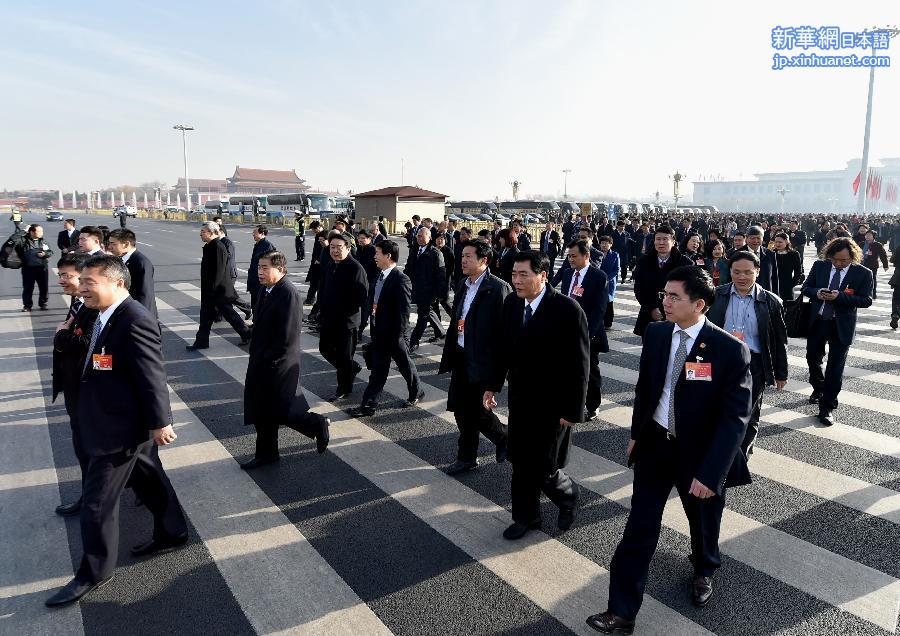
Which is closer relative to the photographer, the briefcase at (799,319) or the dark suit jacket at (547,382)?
the dark suit jacket at (547,382)

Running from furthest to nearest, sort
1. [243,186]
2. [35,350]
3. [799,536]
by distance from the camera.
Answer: [243,186]
[35,350]
[799,536]

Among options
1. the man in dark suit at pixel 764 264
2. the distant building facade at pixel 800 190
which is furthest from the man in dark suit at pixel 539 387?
the distant building facade at pixel 800 190

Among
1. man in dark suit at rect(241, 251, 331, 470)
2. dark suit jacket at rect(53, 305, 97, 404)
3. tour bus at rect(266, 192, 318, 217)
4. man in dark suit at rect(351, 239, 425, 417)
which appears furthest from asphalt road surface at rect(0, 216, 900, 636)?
tour bus at rect(266, 192, 318, 217)

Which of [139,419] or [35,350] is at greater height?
[139,419]

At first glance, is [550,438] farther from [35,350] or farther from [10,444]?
[35,350]

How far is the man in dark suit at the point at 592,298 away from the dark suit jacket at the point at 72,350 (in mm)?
4502

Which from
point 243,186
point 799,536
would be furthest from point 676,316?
point 243,186

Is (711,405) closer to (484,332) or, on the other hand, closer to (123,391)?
(484,332)

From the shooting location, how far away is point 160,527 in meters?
3.83

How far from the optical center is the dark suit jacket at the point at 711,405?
117 inches

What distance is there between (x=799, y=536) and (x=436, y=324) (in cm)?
680

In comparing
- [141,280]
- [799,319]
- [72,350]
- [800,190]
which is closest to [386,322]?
[141,280]

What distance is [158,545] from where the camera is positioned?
3.87 metres

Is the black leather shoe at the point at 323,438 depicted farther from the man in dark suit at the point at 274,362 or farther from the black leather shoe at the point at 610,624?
the black leather shoe at the point at 610,624
